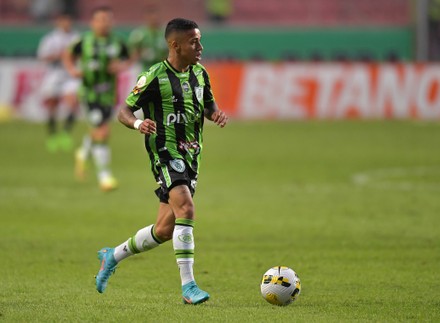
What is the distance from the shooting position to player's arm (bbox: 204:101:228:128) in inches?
320

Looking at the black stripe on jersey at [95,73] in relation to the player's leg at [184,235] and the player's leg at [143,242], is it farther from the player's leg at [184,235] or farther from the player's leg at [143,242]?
the player's leg at [184,235]

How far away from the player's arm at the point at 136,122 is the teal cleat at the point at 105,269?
3.47ft

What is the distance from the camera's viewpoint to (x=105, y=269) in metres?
8.27

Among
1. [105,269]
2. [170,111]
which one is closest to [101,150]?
[105,269]

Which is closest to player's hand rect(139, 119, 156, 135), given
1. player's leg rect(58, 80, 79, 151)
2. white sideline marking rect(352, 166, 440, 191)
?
white sideline marking rect(352, 166, 440, 191)

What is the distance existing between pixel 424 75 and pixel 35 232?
16734 mm

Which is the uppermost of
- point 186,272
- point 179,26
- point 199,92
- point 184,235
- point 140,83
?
point 179,26

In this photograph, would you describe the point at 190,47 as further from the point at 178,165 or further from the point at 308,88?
the point at 308,88

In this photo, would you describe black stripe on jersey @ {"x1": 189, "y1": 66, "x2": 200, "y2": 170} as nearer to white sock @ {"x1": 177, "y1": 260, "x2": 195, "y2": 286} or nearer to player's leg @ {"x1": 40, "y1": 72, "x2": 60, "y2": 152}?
white sock @ {"x1": 177, "y1": 260, "x2": 195, "y2": 286}

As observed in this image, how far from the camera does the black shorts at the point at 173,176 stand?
7.87 metres

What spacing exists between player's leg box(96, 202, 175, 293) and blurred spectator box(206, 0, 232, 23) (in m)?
25.2

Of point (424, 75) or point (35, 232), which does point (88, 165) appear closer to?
point (35, 232)

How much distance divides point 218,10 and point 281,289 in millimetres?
26111

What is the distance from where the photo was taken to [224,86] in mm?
27500
